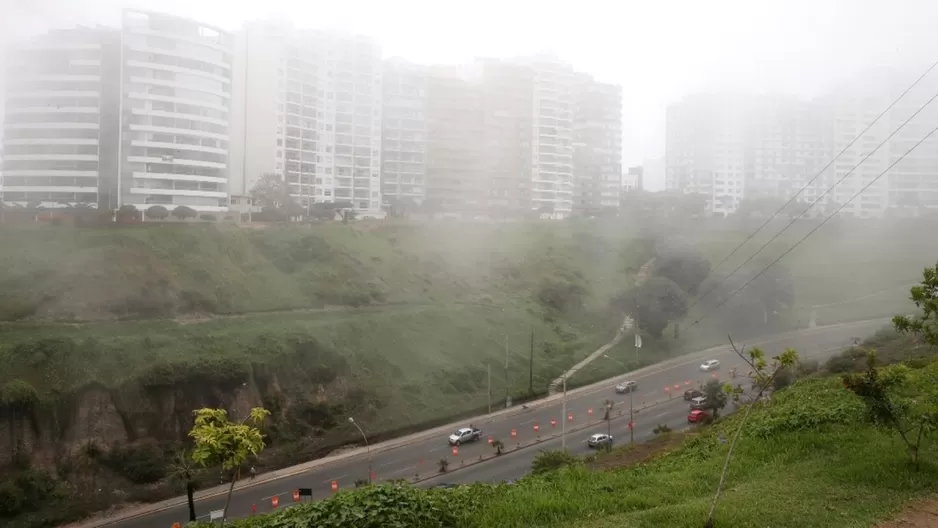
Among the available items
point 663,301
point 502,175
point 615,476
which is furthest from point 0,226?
point 502,175

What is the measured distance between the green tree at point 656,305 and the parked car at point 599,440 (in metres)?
8.21

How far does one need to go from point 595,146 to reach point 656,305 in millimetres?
19143

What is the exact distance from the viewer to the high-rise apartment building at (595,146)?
125 feet

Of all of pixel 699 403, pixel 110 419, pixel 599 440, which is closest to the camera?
pixel 110 419

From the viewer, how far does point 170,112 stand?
21250mm

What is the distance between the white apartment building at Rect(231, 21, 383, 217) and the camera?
2519 centimetres

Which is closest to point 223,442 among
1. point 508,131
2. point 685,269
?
point 685,269

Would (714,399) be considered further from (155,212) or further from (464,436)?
(155,212)

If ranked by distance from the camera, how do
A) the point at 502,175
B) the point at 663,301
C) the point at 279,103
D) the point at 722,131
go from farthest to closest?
the point at 722,131 < the point at 502,175 < the point at 279,103 < the point at 663,301

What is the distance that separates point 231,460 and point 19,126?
1938 centimetres

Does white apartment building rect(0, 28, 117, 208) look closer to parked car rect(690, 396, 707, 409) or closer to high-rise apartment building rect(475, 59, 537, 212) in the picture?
high-rise apartment building rect(475, 59, 537, 212)

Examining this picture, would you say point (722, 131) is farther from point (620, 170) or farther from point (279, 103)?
point (279, 103)

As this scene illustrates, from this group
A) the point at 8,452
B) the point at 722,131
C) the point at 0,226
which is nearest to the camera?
the point at 8,452

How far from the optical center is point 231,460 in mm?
5203
